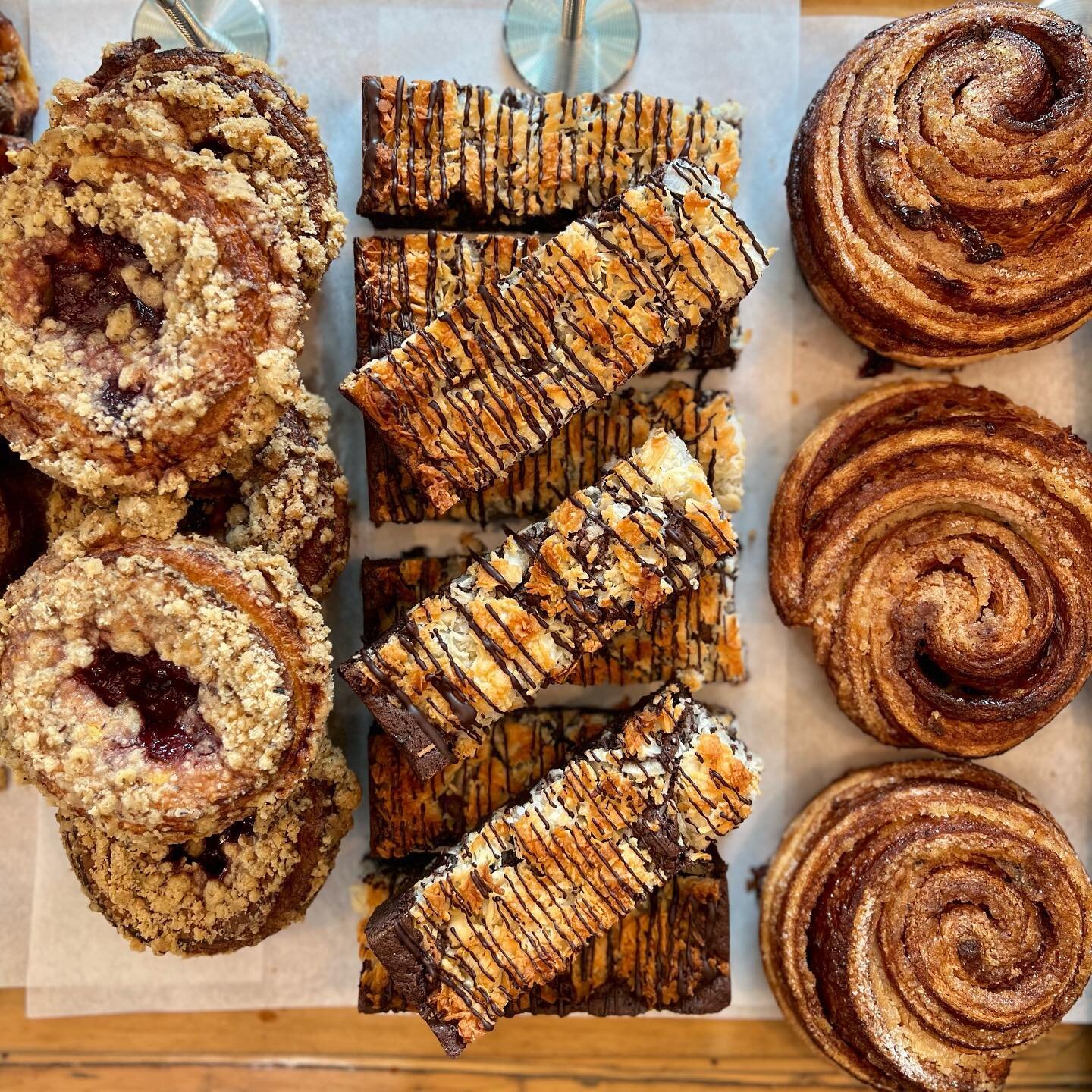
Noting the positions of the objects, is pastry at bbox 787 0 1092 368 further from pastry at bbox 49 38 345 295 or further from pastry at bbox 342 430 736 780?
pastry at bbox 49 38 345 295

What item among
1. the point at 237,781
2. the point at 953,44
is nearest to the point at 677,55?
the point at 953,44

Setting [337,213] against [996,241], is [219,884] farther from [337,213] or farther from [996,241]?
[996,241]

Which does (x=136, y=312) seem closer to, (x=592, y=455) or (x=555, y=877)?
(x=592, y=455)

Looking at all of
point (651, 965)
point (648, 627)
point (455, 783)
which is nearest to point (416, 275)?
point (648, 627)

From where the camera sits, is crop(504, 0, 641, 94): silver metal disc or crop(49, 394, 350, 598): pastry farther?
crop(504, 0, 641, 94): silver metal disc

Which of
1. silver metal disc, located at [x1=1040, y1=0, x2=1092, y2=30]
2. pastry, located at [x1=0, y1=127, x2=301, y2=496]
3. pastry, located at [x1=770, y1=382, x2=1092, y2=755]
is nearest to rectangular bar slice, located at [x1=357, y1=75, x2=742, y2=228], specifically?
pastry, located at [x1=0, y1=127, x2=301, y2=496]

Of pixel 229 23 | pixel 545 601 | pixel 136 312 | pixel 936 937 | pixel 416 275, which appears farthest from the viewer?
pixel 229 23

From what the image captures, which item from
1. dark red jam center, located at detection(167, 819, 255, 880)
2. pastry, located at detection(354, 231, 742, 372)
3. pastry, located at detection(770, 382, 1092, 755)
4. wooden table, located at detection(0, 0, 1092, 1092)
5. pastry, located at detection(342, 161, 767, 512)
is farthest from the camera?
wooden table, located at detection(0, 0, 1092, 1092)
